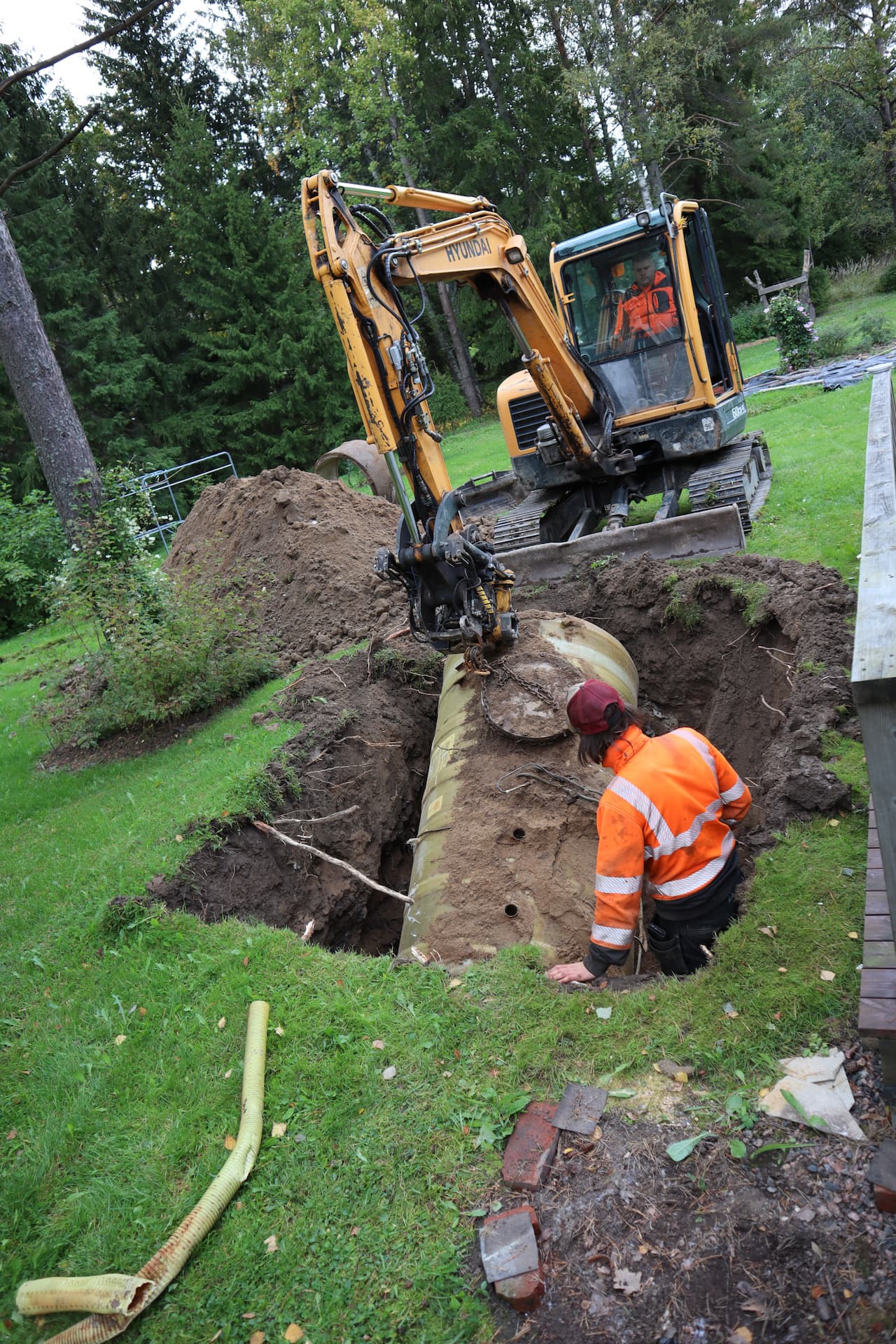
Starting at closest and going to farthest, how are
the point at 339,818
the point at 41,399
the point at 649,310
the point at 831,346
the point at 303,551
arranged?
the point at 339,818 < the point at 41,399 < the point at 649,310 < the point at 303,551 < the point at 831,346

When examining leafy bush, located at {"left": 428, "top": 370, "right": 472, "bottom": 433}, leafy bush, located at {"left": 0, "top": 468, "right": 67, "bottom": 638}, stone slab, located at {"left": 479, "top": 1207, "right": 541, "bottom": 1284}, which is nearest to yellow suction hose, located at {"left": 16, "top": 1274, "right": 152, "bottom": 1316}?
stone slab, located at {"left": 479, "top": 1207, "right": 541, "bottom": 1284}

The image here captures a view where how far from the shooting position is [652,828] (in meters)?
3.57

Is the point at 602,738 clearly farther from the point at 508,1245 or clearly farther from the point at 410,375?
the point at 410,375

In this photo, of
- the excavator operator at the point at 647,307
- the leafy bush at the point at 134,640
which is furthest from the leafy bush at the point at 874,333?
the leafy bush at the point at 134,640

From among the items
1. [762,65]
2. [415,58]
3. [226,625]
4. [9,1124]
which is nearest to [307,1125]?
[9,1124]

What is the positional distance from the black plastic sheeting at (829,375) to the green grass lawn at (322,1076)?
12.2 metres

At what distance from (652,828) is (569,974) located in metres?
0.81

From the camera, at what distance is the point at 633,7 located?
2709 centimetres

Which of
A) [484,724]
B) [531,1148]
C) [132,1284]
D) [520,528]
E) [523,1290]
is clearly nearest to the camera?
[523,1290]

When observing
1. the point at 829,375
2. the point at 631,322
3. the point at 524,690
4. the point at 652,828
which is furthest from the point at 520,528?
the point at 829,375

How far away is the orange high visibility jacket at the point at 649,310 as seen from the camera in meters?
9.00

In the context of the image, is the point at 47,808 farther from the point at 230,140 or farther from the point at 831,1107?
the point at 230,140

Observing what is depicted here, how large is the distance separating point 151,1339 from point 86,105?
35.5 m

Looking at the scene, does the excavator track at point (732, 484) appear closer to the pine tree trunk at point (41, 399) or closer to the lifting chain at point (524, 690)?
the lifting chain at point (524, 690)
